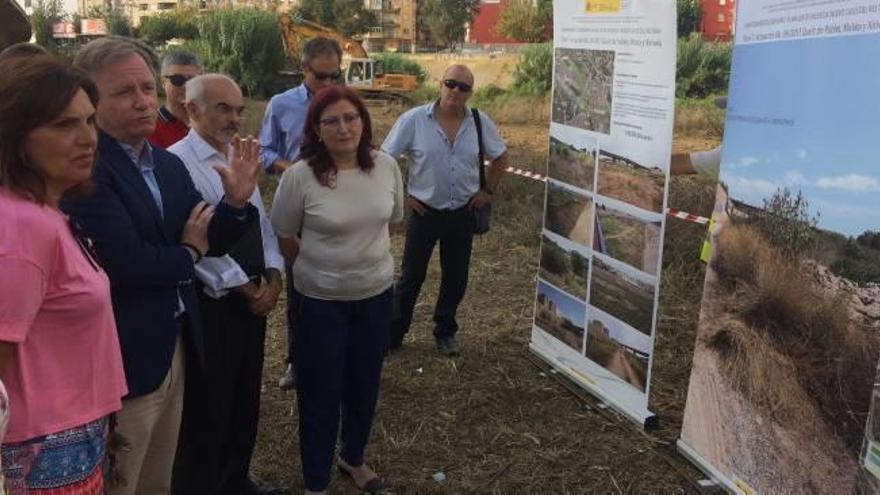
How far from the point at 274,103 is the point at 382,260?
1.74 m

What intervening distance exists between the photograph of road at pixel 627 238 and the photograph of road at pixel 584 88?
450 millimetres

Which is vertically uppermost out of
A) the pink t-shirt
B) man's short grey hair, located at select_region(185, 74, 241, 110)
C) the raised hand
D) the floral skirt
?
man's short grey hair, located at select_region(185, 74, 241, 110)

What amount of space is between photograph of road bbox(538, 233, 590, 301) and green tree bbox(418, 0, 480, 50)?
63914 millimetres

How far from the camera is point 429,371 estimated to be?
15.0ft

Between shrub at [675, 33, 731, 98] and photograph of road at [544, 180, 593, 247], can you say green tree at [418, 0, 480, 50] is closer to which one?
shrub at [675, 33, 731, 98]

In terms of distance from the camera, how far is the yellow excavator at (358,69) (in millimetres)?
27266

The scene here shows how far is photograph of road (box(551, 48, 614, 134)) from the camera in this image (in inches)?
148

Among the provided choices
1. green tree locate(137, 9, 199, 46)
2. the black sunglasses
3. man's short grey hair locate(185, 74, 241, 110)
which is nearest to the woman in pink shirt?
man's short grey hair locate(185, 74, 241, 110)

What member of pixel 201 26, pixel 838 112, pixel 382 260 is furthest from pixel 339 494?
pixel 201 26

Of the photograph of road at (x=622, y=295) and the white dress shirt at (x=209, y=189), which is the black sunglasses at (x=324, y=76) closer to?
the white dress shirt at (x=209, y=189)

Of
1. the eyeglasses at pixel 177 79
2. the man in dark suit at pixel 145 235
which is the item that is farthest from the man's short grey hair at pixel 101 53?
the eyeglasses at pixel 177 79

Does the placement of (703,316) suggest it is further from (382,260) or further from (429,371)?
(429,371)

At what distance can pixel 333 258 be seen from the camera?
2848 mm

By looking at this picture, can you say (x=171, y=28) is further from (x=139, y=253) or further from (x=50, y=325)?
(x=50, y=325)
